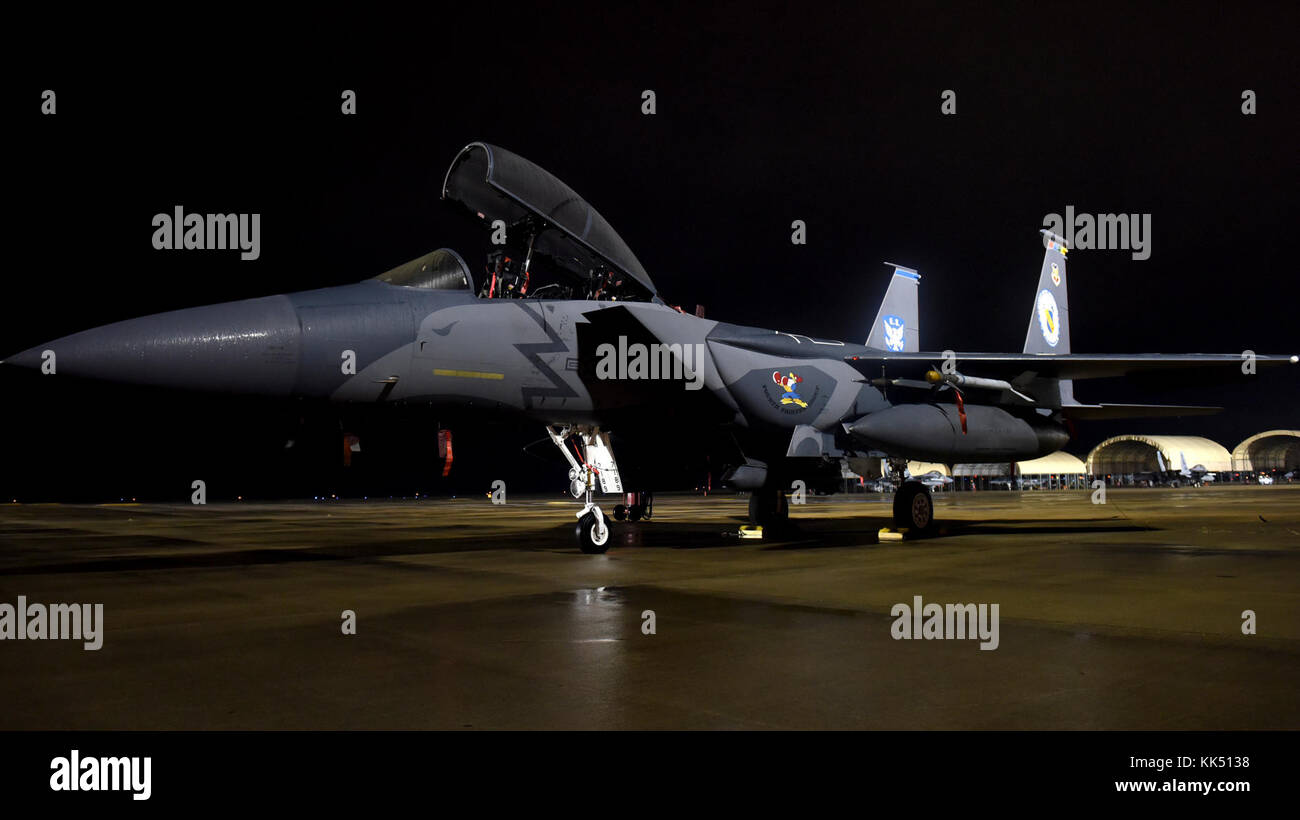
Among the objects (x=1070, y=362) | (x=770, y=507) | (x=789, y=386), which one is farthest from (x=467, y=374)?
(x=1070, y=362)

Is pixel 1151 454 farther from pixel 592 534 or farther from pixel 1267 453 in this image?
pixel 592 534

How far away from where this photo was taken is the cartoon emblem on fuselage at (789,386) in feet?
37.8

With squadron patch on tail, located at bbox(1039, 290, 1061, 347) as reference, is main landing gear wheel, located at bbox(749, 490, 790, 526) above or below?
below

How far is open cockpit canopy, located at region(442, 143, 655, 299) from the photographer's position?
31.0 feet

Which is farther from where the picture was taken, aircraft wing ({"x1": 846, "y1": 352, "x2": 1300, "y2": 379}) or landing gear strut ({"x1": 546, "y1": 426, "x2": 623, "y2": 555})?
aircraft wing ({"x1": 846, "y1": 352, "x2": 1300, "y2": 379})

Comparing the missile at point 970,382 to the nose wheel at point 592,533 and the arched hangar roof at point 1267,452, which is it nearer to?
the nose wheel at point 592,533

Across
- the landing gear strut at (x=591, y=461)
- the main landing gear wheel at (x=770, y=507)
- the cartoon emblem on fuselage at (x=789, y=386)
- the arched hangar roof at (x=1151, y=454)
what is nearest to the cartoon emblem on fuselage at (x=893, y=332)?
the main landing gear wheel at (x=770, y=507)

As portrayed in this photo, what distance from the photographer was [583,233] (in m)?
10.0

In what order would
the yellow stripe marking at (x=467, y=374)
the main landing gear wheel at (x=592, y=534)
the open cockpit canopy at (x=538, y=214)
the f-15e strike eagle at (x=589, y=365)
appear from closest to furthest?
1. the f-15e strike eagle at (x=589, y=365)
2. the yellow stripe marking at (x=467, y=374)
3. the open cockpit canopy at (x=538, y=214)
4. the main landing gear wheel at (x=592, y=534)

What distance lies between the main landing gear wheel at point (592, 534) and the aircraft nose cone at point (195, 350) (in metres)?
3.95

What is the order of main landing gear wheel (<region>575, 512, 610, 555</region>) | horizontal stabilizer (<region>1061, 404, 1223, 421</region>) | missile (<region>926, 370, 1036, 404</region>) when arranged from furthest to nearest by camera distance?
horizontal stabilizer (<region>1061, 404, 1223, 421</region>) → missile (<region>926, 370, 1036, 404</region>) → main landing gear wheel (<region>575, 512, 610, 555</region>)

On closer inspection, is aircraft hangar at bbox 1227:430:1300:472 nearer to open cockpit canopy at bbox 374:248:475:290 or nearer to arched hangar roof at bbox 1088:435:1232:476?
arched hangar roof at bbox 1088:435:1232:476

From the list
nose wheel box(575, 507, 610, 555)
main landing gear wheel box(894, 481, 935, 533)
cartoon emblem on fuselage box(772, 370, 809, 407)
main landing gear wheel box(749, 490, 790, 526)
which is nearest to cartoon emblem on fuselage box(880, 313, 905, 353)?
main landing gear wheel box(894, 481, 935, 533)

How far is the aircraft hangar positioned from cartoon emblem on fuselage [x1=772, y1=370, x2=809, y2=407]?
103 m
